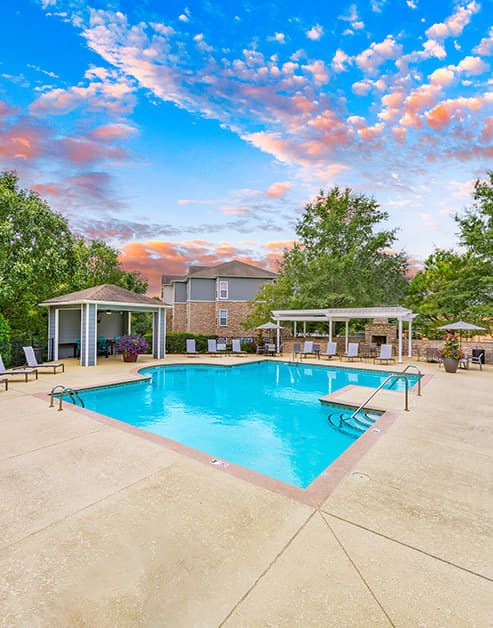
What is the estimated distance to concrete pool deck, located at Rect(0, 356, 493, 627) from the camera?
6.39 ft

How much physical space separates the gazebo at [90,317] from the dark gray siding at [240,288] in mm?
10889

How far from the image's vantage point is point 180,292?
31828mm

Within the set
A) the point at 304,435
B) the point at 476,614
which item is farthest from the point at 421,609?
the point at 304,435

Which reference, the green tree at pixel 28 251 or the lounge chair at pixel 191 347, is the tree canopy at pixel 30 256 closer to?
the green tree at pixel 28 251

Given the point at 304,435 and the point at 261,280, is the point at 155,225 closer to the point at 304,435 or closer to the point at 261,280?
the point at 261,280

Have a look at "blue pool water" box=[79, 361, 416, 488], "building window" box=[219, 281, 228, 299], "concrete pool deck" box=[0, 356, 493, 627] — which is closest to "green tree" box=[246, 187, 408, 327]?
"building window" box=[219, 281, 228, 299]

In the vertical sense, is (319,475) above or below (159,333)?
below

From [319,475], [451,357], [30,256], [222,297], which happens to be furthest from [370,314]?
[30,256]

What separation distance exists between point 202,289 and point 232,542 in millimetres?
26761

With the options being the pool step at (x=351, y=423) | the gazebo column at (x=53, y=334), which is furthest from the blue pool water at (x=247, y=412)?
the gazebo column at (x=53, y=334)

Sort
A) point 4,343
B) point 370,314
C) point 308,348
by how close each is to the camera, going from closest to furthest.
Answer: point 4,343 < point 370,314 < point 308,348

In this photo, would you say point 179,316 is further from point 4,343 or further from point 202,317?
point 4,343

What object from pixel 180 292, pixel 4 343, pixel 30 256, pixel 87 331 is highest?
pixel 30 256

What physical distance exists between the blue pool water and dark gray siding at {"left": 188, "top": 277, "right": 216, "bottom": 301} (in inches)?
A: 594
